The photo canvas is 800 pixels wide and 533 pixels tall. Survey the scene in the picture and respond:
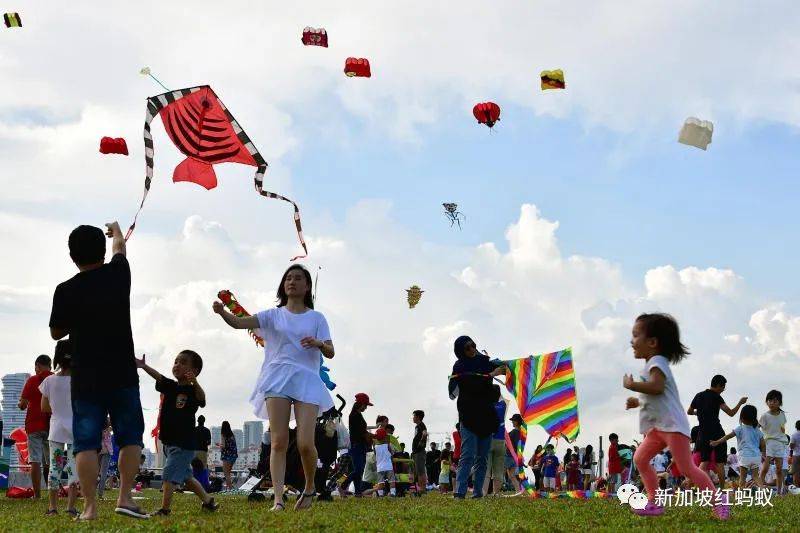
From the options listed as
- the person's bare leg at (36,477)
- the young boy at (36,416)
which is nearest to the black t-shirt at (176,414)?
the young boy at (36,416)

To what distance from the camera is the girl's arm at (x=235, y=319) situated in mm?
8367

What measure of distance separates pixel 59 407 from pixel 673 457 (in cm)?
621

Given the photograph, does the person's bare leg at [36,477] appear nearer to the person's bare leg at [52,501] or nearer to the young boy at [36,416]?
the young boy at [36,416]

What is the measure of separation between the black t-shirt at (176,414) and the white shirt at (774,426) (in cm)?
1119

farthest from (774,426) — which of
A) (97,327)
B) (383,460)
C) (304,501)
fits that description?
(97,327)

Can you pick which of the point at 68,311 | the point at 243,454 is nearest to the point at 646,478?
the point at 68,311

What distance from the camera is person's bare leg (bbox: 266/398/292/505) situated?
28.5 ft

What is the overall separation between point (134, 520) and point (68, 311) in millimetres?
1693

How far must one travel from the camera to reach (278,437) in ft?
28.4

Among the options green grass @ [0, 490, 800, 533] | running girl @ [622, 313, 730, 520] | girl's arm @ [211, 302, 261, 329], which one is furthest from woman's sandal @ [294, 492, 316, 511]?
running girl @ [622, 313, 730, 520]

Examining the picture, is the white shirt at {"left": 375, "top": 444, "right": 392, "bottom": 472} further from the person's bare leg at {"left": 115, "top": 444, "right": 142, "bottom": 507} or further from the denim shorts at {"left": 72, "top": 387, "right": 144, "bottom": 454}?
the denim shorts at {"left": 72, "top": 387, "right": 144, "bottom": 454}

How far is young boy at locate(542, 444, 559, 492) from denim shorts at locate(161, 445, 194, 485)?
20862mm

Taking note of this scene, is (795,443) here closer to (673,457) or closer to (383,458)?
(383,458)

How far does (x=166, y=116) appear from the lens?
16109mm
